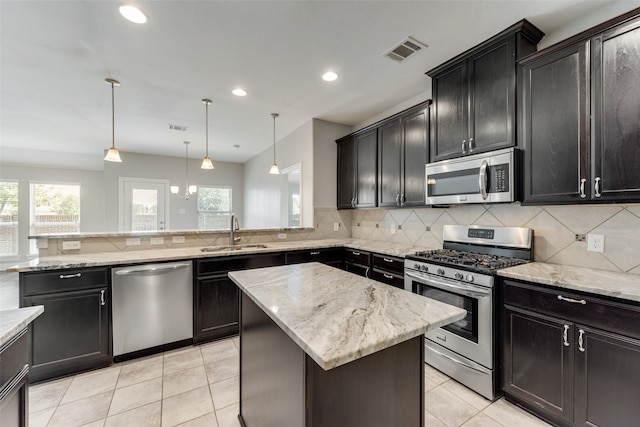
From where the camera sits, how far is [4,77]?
9.16ft

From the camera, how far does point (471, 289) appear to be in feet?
6.51

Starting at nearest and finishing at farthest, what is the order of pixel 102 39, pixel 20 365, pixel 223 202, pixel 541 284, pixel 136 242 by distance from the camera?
1. pixel 20 365
2. pixel 541 284
3. pixel 102 39
4. pixel 136 242
5. pixel 223 202

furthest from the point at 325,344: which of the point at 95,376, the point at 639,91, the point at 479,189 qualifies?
the point at 95,376

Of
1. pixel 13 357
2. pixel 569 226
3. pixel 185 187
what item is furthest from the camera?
pixel 185 187

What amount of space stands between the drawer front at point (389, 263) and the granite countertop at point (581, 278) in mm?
949

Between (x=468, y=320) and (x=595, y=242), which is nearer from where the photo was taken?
(x=595, y=242)

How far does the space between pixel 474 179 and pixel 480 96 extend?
694 millimetres

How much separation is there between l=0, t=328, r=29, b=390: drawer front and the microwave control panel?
2852 mm

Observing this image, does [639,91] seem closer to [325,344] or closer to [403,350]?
[403,350]

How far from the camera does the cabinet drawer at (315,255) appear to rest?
327 centimetres

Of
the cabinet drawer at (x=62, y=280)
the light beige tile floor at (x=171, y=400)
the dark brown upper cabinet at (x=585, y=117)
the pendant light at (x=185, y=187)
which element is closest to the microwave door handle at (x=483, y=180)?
the dark brown upper cabinet at (x=585, y=117)

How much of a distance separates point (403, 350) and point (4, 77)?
4.45 meters

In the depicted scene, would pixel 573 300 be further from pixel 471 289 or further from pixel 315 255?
pixel 315 255

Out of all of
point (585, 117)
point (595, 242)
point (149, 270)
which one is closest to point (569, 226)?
point (595, 242)
